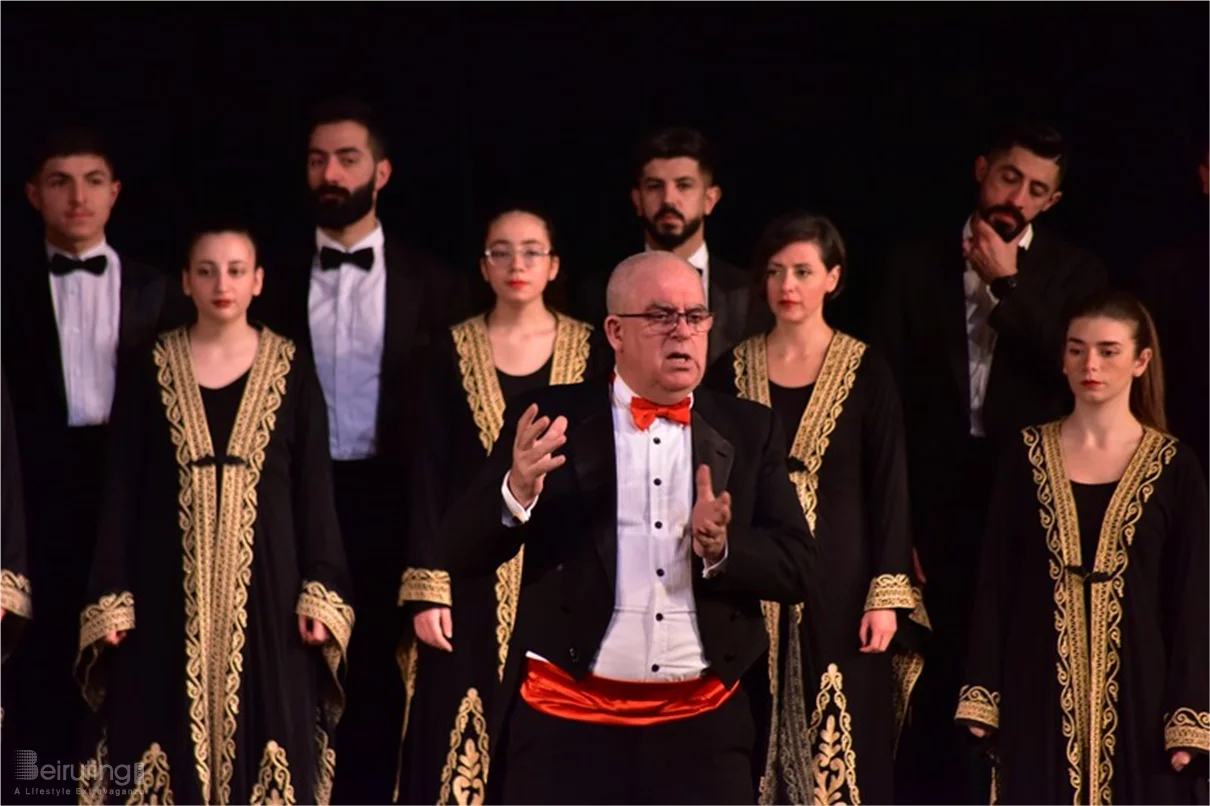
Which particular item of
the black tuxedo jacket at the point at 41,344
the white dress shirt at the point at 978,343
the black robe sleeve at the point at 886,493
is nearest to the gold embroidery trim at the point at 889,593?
the black robe sleeve at the point at 886,493

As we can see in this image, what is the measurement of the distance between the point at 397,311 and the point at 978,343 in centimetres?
159

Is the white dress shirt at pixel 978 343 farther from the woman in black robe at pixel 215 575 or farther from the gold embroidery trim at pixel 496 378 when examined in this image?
the woman in black robe at pixel 215 575

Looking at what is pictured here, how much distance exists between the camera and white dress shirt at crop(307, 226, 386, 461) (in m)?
5.70

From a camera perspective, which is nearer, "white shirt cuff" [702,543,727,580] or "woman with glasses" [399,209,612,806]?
"white shirt cuff" [702,543,727,580]

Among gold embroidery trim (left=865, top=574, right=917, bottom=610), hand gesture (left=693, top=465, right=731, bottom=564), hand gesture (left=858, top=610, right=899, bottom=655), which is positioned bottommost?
hand gesture (left=858, top=610, right=899, bottom=655)

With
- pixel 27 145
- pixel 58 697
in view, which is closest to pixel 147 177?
pixel 27 145

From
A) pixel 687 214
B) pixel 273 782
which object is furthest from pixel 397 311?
pixel 273 782

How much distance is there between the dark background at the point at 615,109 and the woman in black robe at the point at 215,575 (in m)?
0.95

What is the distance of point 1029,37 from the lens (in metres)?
6.12

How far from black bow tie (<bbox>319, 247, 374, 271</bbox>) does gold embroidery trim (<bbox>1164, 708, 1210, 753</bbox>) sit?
246 cm

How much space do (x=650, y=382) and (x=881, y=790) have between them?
5.76 ft

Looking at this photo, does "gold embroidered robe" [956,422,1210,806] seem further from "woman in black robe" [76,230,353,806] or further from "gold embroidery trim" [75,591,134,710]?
"gold embroidery trim" [75,591,134,710]

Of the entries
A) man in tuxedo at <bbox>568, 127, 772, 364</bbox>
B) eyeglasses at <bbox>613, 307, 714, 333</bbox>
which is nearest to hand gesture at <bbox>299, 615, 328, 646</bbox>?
man in tuxedo at <bbox>568, 127, 772, 364</bbox>

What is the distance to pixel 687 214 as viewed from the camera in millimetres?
5660
